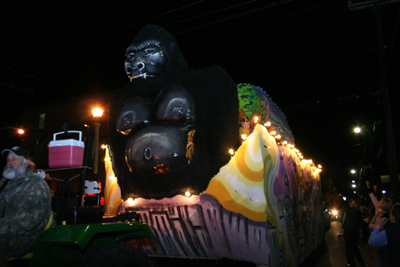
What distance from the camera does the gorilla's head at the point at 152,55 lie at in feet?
16.0

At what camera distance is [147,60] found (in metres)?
4.87

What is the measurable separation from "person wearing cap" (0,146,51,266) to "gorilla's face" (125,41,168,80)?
2214 mm

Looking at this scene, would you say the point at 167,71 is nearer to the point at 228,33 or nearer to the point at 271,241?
the point at 271,241

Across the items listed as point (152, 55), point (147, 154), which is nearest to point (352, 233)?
point (147, 154)

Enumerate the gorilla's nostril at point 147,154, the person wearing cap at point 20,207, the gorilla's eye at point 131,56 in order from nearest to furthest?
the person wearing cap at point 20,207 → the gorilla's nostril at point 147,154 → the gorilla's eye at point 131,56

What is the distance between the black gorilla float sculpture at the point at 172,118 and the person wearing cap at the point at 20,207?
1.71 metres

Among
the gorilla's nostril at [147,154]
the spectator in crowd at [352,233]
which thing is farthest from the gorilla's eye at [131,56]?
the spectator in crowd at [352,233]

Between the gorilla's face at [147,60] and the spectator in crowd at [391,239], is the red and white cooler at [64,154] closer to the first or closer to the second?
the gorilla's face at [147,60]

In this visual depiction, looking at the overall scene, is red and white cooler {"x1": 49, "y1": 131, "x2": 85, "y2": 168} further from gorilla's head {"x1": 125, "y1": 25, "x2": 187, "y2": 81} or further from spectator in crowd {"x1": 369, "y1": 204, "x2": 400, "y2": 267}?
spectator in crowd {"x1": 369, "y1": 204, "x2": 400, "y2": 267}

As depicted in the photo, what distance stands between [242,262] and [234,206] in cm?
90

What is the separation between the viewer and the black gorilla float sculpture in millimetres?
4625

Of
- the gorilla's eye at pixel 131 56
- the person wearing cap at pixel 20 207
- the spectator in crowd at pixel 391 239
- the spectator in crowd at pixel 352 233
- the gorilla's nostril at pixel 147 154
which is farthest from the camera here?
the spectator in crowd at pixel 352 233

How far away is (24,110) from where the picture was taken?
22.8 m

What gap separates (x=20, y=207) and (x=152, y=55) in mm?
2943
